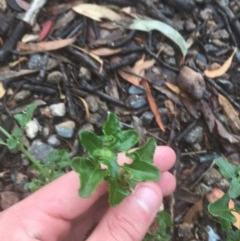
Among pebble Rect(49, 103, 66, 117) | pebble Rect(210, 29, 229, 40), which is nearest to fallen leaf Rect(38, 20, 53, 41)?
pebble Rect(49, 103, 66, 117)

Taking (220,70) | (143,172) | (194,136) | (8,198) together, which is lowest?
(8,198)

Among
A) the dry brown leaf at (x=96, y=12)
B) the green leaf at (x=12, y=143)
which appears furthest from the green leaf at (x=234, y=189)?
the dry brown leaf at (x=96, y=12)

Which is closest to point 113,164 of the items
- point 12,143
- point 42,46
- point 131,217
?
point 131,217

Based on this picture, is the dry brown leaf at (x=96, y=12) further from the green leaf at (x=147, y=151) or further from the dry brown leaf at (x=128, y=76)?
the green leaf at (x=147, y=151)

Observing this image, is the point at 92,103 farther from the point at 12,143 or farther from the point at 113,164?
the point at 113,164

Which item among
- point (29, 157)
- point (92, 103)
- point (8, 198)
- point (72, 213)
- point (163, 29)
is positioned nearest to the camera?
point (72, 213)

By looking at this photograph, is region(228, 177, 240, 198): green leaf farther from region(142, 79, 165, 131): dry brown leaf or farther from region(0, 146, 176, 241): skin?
region(142, 79, 165, 131): dry brown leaf
